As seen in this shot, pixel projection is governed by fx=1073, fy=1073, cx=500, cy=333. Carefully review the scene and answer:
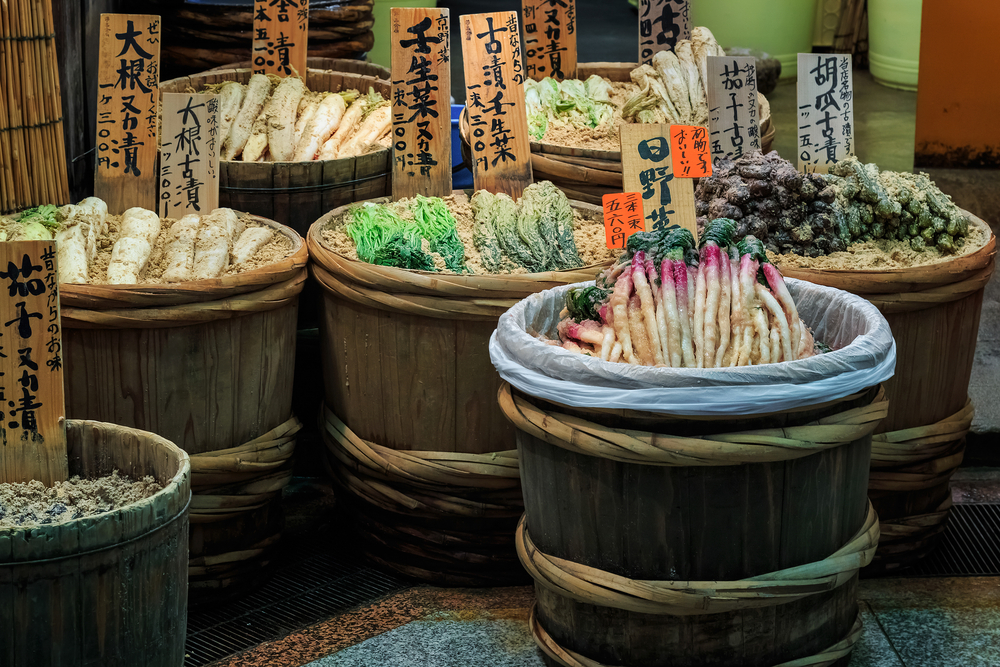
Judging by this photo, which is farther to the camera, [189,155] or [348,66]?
[348,66]

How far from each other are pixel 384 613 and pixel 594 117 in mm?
2206

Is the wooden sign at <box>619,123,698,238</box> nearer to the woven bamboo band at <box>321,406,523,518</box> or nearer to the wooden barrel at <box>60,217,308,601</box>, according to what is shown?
the woven bamboo band at <box>321,406,523,518</box>

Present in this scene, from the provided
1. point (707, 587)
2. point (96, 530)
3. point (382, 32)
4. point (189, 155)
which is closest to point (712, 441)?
point (707, 587)

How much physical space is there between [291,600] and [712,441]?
1.62m

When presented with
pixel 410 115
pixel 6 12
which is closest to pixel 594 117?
pixel 410 115

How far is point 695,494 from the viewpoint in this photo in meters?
2.26

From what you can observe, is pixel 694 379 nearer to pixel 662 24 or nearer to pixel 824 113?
pixel 824 113

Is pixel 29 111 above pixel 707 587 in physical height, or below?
above

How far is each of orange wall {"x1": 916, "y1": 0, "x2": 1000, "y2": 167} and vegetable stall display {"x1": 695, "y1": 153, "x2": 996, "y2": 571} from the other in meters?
3.49

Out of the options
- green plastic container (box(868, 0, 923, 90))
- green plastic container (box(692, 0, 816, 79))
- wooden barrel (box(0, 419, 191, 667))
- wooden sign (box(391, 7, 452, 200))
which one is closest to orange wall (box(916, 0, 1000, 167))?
green plastic container (box(868, 0, 923, 90))

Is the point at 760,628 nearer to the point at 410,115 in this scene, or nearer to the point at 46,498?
the point at 46,498

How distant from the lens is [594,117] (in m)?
4.37

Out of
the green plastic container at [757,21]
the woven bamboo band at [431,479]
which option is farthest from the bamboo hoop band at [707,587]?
the green plastic container at [757,21]

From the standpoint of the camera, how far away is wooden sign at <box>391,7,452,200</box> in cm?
354
